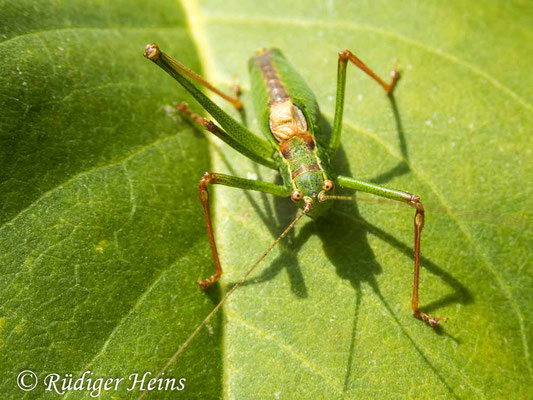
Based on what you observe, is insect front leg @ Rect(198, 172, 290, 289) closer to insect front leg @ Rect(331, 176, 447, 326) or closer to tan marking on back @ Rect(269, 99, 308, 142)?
tan marking on back @ Rect(269, 99, 308, 142)

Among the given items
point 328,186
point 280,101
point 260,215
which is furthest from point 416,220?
point 280,101

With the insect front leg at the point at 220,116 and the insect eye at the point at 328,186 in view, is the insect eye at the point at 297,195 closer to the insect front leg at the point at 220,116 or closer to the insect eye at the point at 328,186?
the insect eye at the point at 328,186

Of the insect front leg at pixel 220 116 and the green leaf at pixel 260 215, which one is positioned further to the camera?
the insect front leg at pixel 220 116

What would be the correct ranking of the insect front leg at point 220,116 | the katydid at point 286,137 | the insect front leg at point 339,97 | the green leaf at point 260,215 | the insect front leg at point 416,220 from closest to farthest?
the green leaf at point 260,215 → the insect front leg at point 416,220 → the katydid at point 286,137 → the insect front leg at point 220,116 → the insect front leg at point 339,97

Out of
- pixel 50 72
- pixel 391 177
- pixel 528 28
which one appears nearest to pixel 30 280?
pixel 50 72

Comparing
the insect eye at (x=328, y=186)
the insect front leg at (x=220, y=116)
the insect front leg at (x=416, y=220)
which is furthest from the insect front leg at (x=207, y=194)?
the insect front leg at (x=416, y=220)

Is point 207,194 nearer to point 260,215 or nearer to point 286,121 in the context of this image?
point 260,215

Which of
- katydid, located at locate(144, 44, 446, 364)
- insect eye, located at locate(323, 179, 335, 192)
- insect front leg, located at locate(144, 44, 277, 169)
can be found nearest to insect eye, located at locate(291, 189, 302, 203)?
katydid, located at locate(144, 44, 446, 364)
